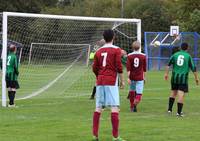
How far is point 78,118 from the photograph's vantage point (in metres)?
14.5

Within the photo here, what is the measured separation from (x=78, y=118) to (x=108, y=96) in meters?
3.84

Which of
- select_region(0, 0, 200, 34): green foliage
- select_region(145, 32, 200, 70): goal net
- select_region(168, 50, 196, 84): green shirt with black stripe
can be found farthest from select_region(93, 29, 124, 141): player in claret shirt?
select_region(0, 0, 200, 34): green foliage

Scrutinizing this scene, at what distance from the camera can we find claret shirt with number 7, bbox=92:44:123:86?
10.7 m

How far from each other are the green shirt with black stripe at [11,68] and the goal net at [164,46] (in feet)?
90.8

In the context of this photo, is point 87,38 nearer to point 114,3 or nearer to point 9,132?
point 9,132

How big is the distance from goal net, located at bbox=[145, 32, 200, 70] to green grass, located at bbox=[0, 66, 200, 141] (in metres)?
22.5

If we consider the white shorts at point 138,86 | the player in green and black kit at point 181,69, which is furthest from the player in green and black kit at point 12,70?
the player in green and black kit at point 181,69

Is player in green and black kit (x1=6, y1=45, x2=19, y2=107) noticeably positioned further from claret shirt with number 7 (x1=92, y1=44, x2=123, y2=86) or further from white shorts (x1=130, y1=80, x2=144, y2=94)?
claret shirt with number 7 (x1=92, y1=44, x2=123, y2=86)

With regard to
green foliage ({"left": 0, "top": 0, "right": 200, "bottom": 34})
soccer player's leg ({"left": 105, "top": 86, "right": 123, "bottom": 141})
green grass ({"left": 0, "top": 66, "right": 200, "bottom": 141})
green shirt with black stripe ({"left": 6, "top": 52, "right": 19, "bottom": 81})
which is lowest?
green grass ({"left": 0, "top": 66, "right": 200, "bottom": 141})

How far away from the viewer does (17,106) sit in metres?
17.6

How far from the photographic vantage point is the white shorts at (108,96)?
35.2 ft

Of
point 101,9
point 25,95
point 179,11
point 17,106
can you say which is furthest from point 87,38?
point 101,9

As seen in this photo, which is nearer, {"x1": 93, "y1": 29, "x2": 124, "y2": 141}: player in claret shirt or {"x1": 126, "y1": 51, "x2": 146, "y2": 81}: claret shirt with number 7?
{"x1": 93, "y1": 29, "x2": 124, "y2": 141}: player in claret shirt

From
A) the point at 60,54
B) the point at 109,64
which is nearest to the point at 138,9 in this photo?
the point at 60,54
